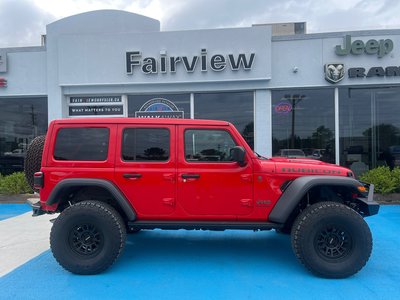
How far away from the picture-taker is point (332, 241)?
438cm

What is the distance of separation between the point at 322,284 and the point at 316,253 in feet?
1.17

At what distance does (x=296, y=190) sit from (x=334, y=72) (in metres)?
6.86

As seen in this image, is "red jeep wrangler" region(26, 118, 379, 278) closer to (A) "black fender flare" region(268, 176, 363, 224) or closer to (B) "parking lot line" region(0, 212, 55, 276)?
(A) "black fender flare" region(268, 176, 363, 224)

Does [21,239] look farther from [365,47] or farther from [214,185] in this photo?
[365,47]

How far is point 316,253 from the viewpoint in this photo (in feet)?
14.2

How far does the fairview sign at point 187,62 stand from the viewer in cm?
1027

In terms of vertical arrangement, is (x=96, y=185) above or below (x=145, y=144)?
below

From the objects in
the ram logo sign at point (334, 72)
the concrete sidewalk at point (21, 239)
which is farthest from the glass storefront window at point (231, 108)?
the concrete sidewalk at point (21, 239)

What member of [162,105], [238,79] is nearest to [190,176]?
[238,79]

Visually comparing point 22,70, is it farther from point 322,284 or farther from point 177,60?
point 322,284

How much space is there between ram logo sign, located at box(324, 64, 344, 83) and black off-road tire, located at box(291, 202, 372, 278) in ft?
22.0

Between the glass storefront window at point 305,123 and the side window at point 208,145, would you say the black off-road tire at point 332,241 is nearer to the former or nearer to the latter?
the side window at point 208,145

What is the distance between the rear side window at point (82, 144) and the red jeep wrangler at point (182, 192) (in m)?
0.01

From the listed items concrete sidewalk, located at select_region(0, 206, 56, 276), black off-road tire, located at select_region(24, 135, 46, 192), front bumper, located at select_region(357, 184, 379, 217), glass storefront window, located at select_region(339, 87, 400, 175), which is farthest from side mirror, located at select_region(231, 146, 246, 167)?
glass storefront window, located at select_region(339, 87, 400, 175)
